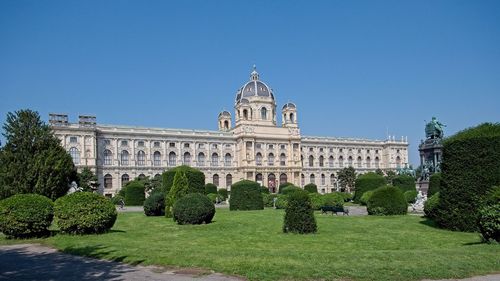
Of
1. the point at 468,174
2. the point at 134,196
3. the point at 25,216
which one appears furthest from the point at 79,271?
the point at 134,196

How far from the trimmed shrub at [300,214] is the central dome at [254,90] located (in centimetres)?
6739

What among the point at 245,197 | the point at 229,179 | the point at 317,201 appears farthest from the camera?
the point at 229,179

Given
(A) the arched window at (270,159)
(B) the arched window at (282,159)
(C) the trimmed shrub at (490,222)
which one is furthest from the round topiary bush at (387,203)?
(B) the arched window at (282,159)

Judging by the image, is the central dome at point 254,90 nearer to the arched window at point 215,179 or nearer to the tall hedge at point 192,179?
A: the arched window at point 215,179

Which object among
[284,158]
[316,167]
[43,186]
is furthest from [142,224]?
[316,167]

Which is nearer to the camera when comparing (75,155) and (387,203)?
(387,203)

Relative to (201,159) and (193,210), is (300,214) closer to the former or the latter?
(193,210)

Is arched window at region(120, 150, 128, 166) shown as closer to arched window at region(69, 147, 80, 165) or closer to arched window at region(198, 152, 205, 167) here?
arched window at region(69, 147, 80, 165)

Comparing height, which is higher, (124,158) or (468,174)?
(124,158)

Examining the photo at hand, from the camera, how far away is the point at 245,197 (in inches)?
1147

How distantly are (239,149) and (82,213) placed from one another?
2551 inches

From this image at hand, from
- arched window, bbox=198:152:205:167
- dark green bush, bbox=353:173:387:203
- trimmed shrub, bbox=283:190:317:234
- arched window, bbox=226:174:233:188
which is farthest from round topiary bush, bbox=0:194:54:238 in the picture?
arched window, bbox=226:174:233:188

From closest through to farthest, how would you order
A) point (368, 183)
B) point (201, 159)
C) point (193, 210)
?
point (193, 210)
point (368, 183)
point (201, 159)

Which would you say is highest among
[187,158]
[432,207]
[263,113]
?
[263,113]
